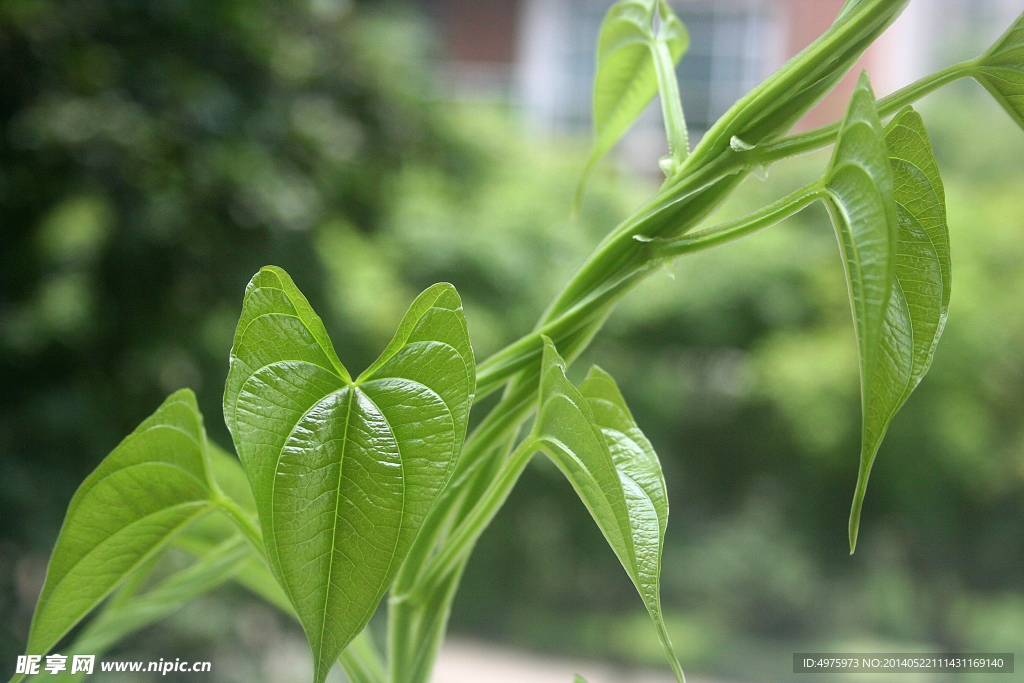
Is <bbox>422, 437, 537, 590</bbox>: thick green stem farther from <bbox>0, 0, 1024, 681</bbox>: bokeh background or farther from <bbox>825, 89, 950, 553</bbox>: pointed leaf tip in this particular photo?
<bbox>0, 0, 1024, 681</bbox>: bokeh background

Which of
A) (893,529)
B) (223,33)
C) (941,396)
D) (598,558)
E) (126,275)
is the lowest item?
(598,558)

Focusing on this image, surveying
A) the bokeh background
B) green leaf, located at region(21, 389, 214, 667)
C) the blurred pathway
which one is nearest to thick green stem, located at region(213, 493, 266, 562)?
green leaf, located at region(21, 389, 214, 667)

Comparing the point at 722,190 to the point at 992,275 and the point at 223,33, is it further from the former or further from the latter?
the point at 992,275

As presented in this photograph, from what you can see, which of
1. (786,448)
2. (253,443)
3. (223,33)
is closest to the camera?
(253,443)

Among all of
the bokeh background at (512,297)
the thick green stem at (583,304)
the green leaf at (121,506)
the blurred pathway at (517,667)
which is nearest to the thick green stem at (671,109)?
the thick green stem at (583,304)

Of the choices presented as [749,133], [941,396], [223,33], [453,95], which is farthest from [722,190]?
[453,95]

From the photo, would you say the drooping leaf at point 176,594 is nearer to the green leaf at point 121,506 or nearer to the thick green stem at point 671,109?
the green leaf at point 121,506

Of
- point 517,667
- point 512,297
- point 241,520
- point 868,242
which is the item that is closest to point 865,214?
point 868,242
